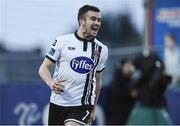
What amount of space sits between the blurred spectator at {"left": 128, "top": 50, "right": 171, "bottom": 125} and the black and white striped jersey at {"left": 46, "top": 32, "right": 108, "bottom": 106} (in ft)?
16.4

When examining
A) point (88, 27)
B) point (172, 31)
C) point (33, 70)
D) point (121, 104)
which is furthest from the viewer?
point (172, 31)

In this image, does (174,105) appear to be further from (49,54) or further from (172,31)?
(49,54)

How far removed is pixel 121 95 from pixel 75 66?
5.68m

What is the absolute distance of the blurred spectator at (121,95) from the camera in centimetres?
1512

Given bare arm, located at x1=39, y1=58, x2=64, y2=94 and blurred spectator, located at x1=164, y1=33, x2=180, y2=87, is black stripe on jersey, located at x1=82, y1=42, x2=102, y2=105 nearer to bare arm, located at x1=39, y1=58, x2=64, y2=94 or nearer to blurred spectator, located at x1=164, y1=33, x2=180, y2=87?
bare arm, located at x1=39, y1=58, x2=64, y2=94

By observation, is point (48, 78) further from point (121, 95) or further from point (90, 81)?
point (121, 95)

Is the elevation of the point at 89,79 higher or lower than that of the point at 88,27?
lower

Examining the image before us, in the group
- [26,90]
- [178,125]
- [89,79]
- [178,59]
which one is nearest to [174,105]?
[178,125]

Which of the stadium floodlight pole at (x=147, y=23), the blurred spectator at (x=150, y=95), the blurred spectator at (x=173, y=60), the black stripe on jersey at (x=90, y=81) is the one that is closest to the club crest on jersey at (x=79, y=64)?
the black stripe on jersey at (x=90, y=81)

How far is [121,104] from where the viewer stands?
15250 mm

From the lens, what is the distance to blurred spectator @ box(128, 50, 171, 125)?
14.6 m

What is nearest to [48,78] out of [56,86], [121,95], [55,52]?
[56,86]

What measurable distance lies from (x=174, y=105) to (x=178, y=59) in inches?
58.1

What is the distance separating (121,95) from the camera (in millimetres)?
15156
